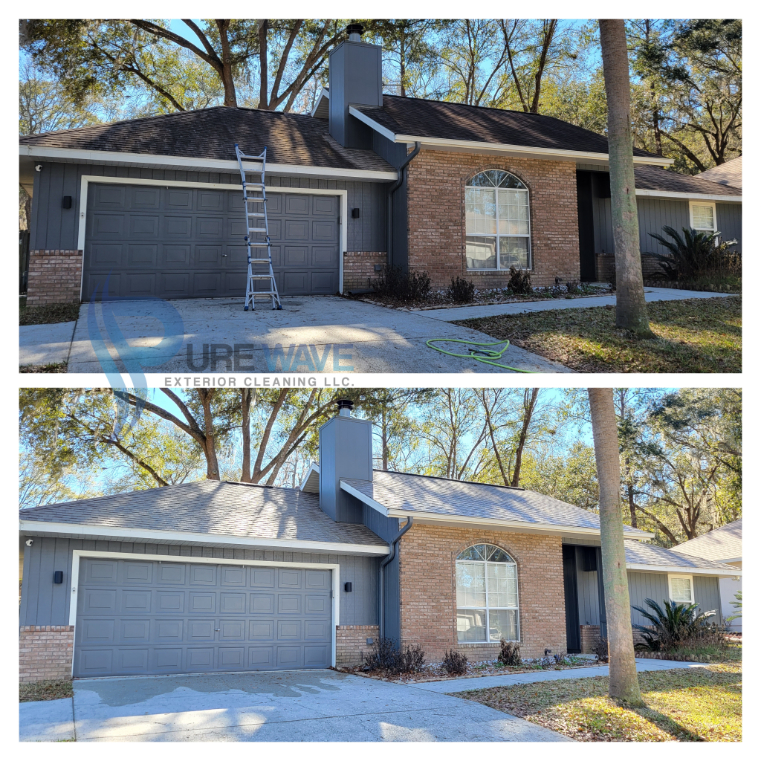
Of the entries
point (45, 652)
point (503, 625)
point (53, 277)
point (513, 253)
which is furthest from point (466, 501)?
point (53, 277)

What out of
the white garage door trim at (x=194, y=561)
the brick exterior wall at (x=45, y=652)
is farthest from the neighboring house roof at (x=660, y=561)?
the brick exterior wall at (x=45, y=652)

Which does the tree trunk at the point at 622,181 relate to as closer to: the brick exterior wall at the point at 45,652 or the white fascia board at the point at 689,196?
the white fascia board at the point at 689,196

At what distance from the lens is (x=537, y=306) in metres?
11.6

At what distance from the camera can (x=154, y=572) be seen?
416 inches

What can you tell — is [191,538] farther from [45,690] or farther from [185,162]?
[185,162]

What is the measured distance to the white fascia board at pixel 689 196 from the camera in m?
15.8

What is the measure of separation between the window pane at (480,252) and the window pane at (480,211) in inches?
6.3

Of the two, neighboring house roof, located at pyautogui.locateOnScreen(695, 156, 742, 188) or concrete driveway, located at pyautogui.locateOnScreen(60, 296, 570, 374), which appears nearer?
concrete driveway, located at pyautogui.locateOnScreen(60, 296, 570, 374)

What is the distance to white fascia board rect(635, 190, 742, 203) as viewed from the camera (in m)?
15.8

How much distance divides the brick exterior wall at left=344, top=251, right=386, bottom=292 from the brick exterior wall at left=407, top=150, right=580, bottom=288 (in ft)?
3.92

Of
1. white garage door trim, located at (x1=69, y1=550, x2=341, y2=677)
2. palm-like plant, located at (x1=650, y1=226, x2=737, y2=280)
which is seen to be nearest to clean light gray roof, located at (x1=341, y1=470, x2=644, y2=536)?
white garage door trim, located at (x1=69, y1=550, x2=341, y2=677)

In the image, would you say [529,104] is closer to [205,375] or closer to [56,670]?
[205,375]

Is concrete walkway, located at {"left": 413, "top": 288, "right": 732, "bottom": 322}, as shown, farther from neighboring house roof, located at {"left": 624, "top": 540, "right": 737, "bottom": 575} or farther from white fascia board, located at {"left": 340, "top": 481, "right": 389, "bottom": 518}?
neighboring house roof, located at {"left": 624, "top": 540, "right": 737, "bottom": 575}
